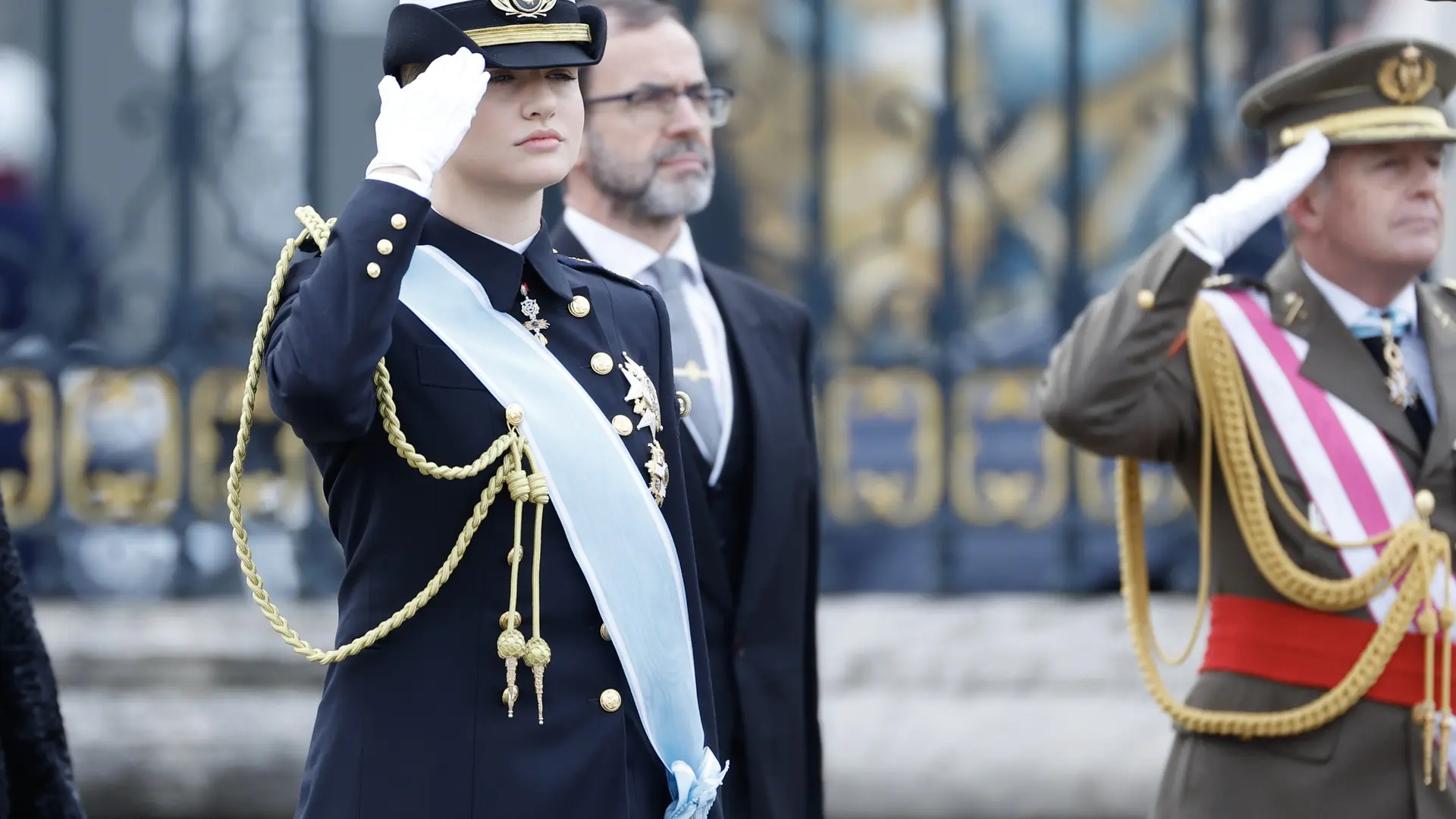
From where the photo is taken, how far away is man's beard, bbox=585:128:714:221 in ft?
12.2

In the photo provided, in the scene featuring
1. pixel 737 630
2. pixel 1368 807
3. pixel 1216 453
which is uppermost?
pixel 1216 453

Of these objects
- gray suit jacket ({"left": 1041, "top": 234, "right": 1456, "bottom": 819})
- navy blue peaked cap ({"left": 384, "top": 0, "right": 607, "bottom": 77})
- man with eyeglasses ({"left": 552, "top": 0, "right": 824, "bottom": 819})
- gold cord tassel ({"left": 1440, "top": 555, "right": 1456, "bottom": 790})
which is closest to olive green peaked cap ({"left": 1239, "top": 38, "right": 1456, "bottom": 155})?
gray suit jacket ({"left": 1041, "top": 234, "right": 1456, "bottom": 819})

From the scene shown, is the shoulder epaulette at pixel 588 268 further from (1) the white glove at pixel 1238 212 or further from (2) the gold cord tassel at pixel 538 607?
(1) the white glove at pixel 1238 212

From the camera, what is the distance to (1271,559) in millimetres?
3428

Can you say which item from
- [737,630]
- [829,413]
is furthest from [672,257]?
[829,413]

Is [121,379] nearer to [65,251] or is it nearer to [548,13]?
[65,251]

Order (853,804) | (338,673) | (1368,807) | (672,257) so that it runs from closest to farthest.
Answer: (338,673)
(1368,807)
(672,257)
(853,804)

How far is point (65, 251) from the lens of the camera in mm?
5277

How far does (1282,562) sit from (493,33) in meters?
1.58

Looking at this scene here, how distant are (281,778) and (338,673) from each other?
284cm

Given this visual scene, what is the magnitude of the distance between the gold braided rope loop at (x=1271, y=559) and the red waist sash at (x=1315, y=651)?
0.08 feet

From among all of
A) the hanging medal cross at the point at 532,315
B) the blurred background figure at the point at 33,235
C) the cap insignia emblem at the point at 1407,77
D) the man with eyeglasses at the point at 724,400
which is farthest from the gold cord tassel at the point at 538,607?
the blurred background figure at the point at 33,235

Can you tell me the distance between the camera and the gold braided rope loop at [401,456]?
2441 mm

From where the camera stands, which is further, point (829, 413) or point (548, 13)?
point (829, 413)
